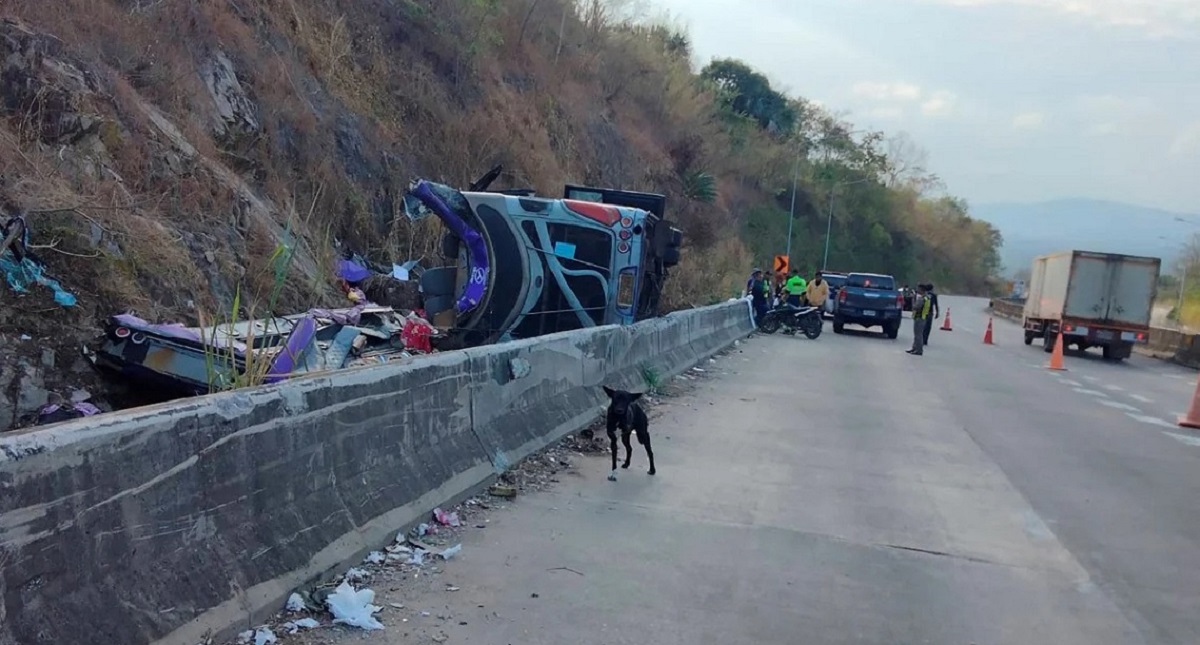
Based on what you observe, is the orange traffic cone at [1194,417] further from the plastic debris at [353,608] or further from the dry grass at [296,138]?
the plastic debris at [353,608]

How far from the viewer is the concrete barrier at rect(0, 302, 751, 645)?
11.5 feet

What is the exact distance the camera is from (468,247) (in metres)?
13.6

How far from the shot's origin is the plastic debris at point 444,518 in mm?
6562

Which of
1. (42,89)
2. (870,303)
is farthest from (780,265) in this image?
(42,89)

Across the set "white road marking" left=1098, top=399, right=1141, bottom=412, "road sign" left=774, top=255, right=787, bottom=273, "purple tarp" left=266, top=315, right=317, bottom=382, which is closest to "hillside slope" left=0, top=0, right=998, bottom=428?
"purple tarp" left=266, top=315, right=317, bottom=382

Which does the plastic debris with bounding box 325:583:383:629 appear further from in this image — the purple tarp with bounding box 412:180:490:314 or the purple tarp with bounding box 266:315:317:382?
the purple tarp with bounding box 412:180:490:314

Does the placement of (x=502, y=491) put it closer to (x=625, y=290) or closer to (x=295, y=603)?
(x=295, y=603)

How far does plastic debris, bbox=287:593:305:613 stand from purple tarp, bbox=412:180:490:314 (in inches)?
346

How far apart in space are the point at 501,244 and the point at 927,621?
8784 mm

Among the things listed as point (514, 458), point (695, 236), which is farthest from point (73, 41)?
point (695, 236)

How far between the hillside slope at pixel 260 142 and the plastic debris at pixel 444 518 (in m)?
2.30

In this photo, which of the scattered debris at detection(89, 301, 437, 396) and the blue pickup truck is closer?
the scattered debris at detection(89, 301, 437, 396)

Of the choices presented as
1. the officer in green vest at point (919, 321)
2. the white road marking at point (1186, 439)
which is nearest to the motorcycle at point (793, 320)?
the officer in green vest at point (919, 321)

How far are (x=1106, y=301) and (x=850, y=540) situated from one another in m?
27.8
